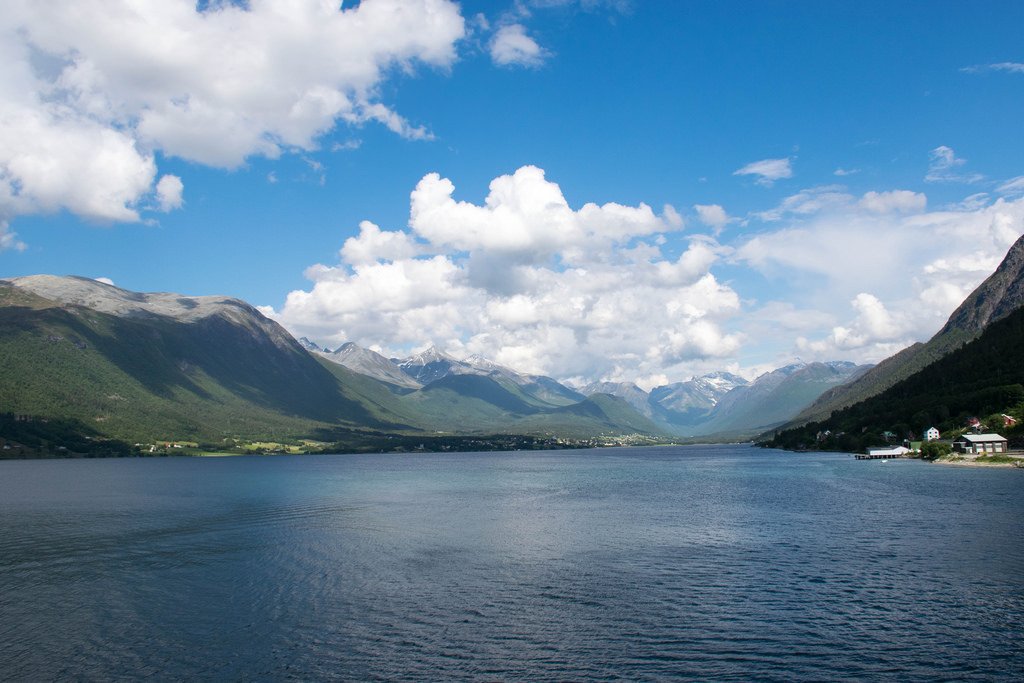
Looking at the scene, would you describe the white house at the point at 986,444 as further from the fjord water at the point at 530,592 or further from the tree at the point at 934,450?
the fjord water at the point at 530,592

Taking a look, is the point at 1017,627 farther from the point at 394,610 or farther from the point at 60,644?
the point at 60,644

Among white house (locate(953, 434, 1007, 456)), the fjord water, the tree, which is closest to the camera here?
the fjord water

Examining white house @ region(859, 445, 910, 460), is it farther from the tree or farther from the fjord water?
the fjord water

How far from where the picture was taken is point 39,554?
66.8m

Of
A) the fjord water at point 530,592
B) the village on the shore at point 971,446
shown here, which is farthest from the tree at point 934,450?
the fjord water at point 530,592

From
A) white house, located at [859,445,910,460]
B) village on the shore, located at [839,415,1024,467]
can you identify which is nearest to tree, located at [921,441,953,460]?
village on the shore, located at [839,415,1024,467]

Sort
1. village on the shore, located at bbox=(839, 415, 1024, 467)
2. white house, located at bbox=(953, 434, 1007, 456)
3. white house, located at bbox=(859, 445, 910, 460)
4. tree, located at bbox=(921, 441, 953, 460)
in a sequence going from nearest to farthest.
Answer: village on the shore, located at bbox=(839, 415, 1024, 467), white house, located at bbox=(953, 434, 1007, 456), tree, located at bbox=(921, 441, 953, 460), white house, located at bbox=(859, 445, 910, 460)

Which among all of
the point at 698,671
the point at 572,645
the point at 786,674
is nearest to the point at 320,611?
the point at 572,645

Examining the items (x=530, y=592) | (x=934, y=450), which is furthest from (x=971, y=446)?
(x=530, y=592)

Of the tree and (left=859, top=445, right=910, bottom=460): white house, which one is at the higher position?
the tree

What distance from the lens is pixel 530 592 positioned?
47438 millimetres

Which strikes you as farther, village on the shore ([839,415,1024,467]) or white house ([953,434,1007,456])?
white house ([953,434,1007,456])

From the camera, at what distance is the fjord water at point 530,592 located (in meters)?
33.8

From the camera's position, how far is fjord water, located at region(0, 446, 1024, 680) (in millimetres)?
33844
